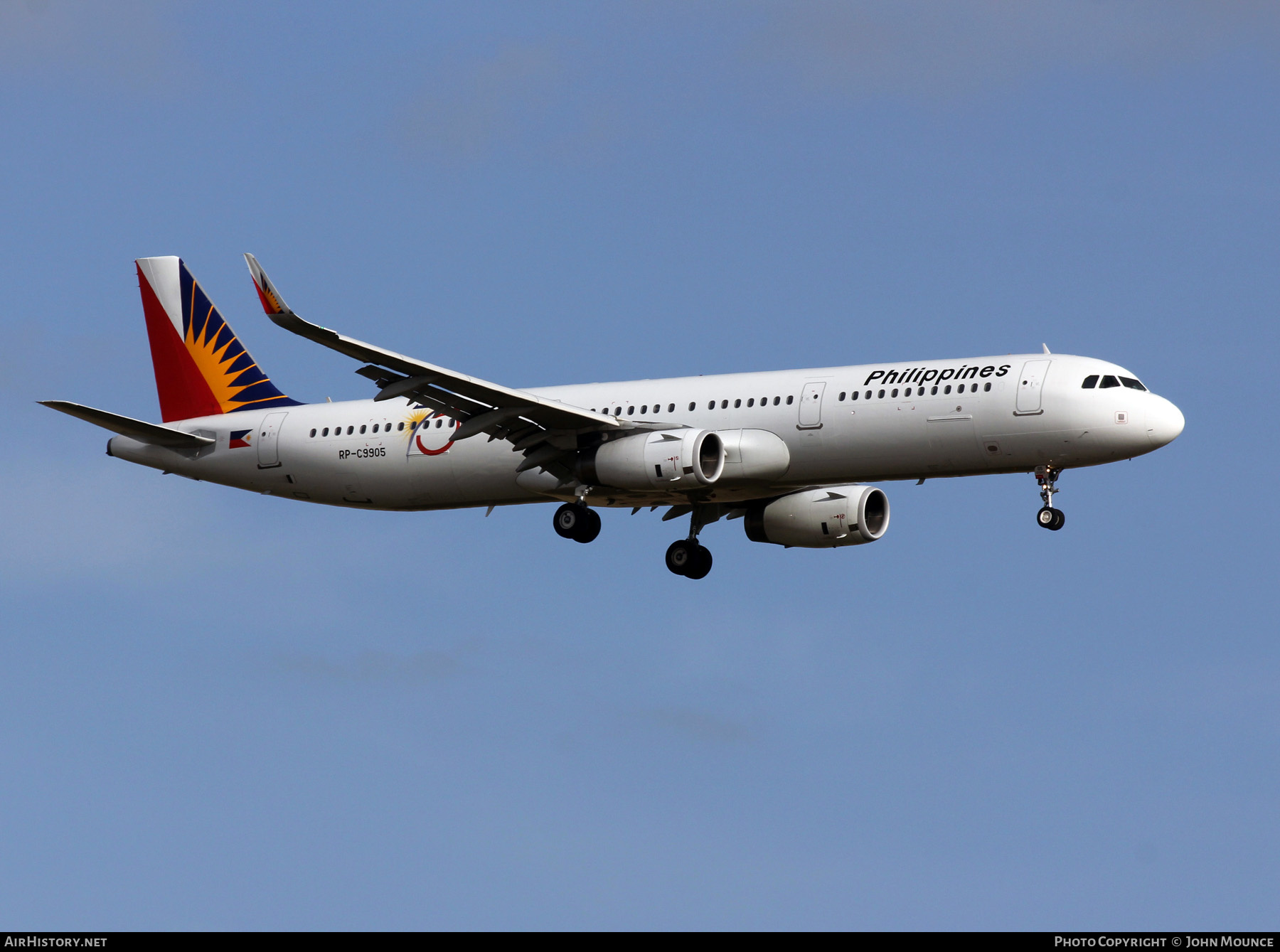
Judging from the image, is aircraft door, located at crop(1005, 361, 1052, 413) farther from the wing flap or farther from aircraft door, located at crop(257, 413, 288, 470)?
aircraft door, located at crop(257, 413, 288, 470)

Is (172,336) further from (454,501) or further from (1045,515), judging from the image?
(1045,515)

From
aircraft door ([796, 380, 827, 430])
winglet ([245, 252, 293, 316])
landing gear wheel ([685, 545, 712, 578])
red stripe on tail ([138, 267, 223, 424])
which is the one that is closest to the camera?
winglet ([245, 252, 293, 316])

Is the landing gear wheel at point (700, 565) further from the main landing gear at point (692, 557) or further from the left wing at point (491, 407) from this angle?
the left wing at point (491, 407)

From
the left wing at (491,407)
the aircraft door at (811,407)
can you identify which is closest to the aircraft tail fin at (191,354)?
the left wing at (491,407)

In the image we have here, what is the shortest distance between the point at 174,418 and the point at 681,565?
16.2 metres

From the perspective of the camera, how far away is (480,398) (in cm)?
4856

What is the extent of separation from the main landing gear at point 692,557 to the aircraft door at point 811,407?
742cm

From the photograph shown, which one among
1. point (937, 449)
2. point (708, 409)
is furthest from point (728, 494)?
point (937, 449)

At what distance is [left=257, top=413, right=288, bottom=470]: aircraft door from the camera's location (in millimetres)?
55281

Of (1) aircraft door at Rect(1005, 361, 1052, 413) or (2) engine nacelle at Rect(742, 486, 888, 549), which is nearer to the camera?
(1) aircraft door at Rect(1005, 361, 1052, 413)

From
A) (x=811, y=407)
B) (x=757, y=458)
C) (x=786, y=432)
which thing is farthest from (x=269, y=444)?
(x=811, y=407)

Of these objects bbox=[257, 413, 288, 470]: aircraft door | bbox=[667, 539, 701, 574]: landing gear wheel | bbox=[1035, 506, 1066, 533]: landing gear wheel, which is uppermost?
bbox=[257, 413, 288, 470]: aircraft door

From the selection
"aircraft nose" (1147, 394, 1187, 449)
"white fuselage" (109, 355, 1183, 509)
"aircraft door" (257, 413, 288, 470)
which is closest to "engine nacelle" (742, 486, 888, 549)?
"white fuselage" (109, 355, 1183, 509)

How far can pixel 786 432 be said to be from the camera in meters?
48.3
